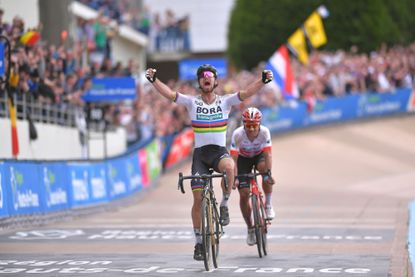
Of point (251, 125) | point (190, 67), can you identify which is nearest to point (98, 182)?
point (251, 125)

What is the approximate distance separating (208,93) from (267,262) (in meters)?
2.08

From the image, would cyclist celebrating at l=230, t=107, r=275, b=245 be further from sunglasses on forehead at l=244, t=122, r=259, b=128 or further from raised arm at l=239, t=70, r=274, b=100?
raised arm at l=239, t=70, r=274, b=100

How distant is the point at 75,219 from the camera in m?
21.8

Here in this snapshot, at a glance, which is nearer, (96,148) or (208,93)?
(208,93)

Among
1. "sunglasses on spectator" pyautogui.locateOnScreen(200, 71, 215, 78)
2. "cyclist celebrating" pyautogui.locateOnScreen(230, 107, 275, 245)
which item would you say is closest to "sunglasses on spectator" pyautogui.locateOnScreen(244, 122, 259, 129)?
"cyclist celebrating" pyautogui.locateOnScreen(230, 107, 275, 245)

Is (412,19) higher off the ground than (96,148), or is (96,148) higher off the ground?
(412,19)

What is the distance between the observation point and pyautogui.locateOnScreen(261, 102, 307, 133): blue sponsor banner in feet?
131

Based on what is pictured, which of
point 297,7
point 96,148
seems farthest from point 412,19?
point 96,148

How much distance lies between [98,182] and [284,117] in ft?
58.0

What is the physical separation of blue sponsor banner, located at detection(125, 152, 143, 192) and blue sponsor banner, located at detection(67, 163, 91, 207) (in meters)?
4.15

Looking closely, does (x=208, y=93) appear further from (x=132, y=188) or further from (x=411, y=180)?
(x=411, y=180)

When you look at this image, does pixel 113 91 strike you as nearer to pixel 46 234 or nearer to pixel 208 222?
pixel 46 234

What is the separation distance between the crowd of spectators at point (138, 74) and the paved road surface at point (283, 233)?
1964 mm

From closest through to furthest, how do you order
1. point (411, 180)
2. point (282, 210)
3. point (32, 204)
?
point (32, 204)
point (282, 210)
point (411, 180)
